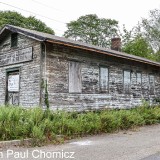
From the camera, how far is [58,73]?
43.6 feet

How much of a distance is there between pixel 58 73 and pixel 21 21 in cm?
2648

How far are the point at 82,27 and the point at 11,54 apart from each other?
107 ft

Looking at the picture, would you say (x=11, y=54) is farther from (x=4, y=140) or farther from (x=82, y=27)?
(x=82, y=27)

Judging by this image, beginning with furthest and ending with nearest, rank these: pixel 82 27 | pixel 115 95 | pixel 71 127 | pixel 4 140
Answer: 1. pixel 82 27
2. pixel 115 95
3. pixel 71 127
4. pixel 4 140

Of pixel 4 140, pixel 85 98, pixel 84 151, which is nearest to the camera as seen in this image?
pixel 84 151

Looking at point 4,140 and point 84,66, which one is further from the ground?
point 84,66

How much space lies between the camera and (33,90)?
42.3ft

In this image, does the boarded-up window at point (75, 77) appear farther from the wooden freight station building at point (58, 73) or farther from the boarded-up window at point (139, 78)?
the boarded-up window at point (139, 78)

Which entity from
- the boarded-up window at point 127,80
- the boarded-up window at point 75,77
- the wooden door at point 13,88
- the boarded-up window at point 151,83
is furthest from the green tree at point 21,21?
the boarded-up window at point 75,77

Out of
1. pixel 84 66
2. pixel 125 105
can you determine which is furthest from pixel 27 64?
pixel 125 105

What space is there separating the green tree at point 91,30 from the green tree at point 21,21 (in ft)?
22.8

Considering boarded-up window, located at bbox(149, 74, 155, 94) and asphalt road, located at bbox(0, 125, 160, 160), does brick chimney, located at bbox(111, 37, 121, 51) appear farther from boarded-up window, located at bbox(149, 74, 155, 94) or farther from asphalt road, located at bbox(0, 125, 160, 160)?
asphalt road, located at bbox(0, 125, 160, 160)

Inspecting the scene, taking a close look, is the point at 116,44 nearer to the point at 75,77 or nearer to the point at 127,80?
the point at 127,80

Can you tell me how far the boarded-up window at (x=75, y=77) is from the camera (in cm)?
1391
